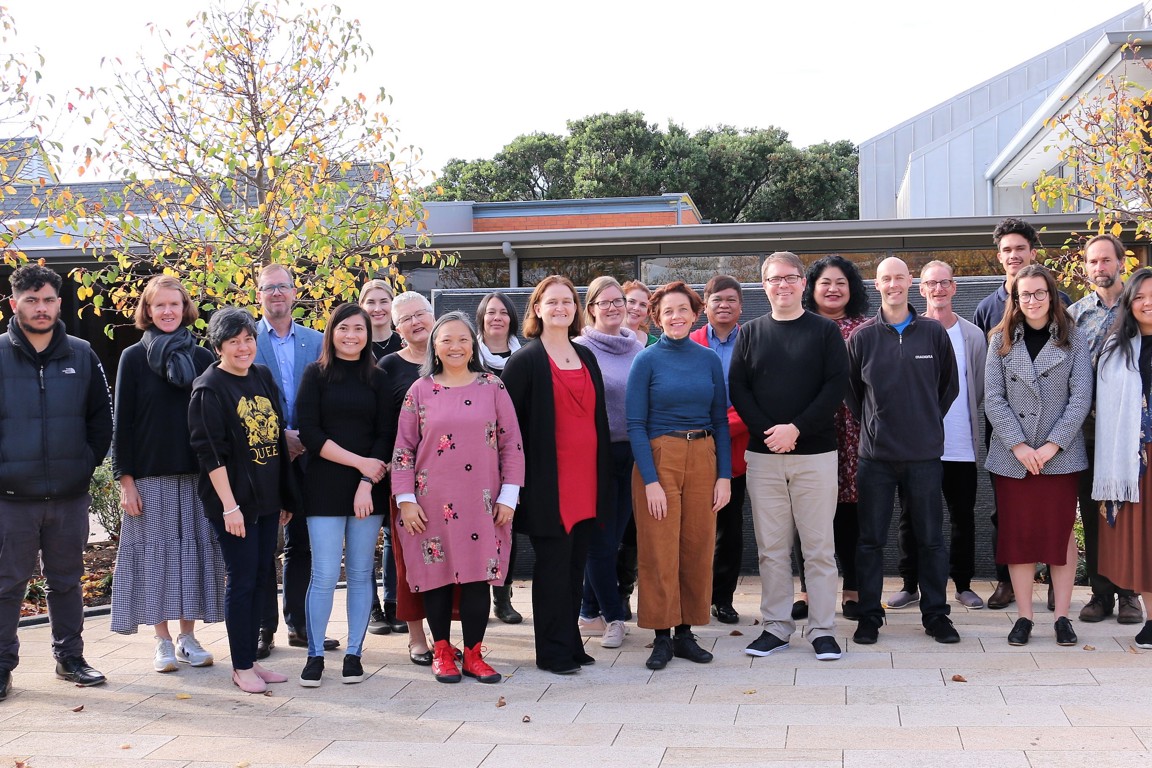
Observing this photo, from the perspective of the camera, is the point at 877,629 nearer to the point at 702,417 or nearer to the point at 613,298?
the point at 702,417

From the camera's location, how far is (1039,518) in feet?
18.6

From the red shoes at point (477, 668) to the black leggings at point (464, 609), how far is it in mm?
35

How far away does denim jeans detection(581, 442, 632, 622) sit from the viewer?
5953 mm

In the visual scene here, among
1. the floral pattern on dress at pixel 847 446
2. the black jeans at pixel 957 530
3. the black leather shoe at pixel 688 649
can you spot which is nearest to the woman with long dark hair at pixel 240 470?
the black leather shoe at pixel 688 649

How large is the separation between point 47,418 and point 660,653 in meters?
3.16

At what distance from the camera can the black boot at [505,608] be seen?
21.5ft

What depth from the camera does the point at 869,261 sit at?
14359mm

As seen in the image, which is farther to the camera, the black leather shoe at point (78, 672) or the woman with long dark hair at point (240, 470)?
the black leather shoe at point (78, 672)

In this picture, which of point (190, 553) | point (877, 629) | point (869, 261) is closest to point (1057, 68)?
point (869, 261)

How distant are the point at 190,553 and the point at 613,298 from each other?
2514mm

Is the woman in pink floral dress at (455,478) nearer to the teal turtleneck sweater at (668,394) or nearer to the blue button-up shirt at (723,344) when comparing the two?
the teal turtleneck sweater at (668,394)

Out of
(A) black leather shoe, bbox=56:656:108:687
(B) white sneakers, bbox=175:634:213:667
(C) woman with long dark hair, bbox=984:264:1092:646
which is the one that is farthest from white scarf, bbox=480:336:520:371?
(C) woman with long dark hair, bbox=984:264:1092:646

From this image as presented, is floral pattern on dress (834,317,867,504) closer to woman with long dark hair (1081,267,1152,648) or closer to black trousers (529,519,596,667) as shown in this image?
woman with long dark hair (1081,267,1152,648)

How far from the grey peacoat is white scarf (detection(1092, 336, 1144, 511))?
0.08 metres
